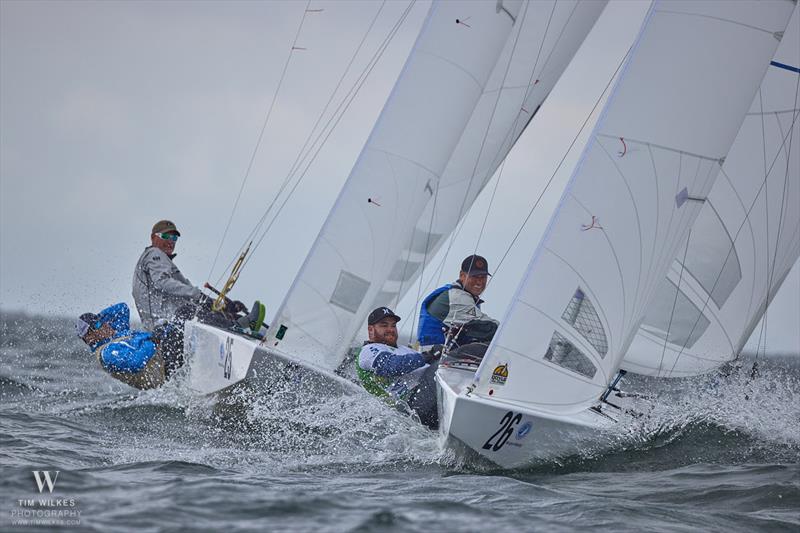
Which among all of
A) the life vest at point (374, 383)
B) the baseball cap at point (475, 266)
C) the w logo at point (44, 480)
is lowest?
the w logo at point (44, 480)

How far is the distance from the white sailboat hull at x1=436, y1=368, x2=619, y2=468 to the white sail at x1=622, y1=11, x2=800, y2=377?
2.68m

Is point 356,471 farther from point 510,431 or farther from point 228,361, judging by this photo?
point 228,361

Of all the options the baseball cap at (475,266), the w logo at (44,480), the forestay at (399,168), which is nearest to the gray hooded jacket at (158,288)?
the forestay at (399,168)

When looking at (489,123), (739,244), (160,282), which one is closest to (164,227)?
(160,282)

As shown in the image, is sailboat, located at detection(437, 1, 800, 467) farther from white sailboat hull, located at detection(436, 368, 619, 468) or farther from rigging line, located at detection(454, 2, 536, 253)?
rigging line, located at detection(454, 2, 536, 253)

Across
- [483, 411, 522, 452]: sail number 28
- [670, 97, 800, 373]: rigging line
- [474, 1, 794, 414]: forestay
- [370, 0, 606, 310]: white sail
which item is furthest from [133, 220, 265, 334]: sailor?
[670, 97, 800, 373]: rigging line

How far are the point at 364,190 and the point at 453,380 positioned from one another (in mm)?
3145

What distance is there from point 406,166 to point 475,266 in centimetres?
184

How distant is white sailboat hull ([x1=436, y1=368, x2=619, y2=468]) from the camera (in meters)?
6.00

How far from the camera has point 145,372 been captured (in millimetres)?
8977

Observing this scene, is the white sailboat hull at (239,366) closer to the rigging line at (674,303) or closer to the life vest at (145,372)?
the life vest at (145,372)
